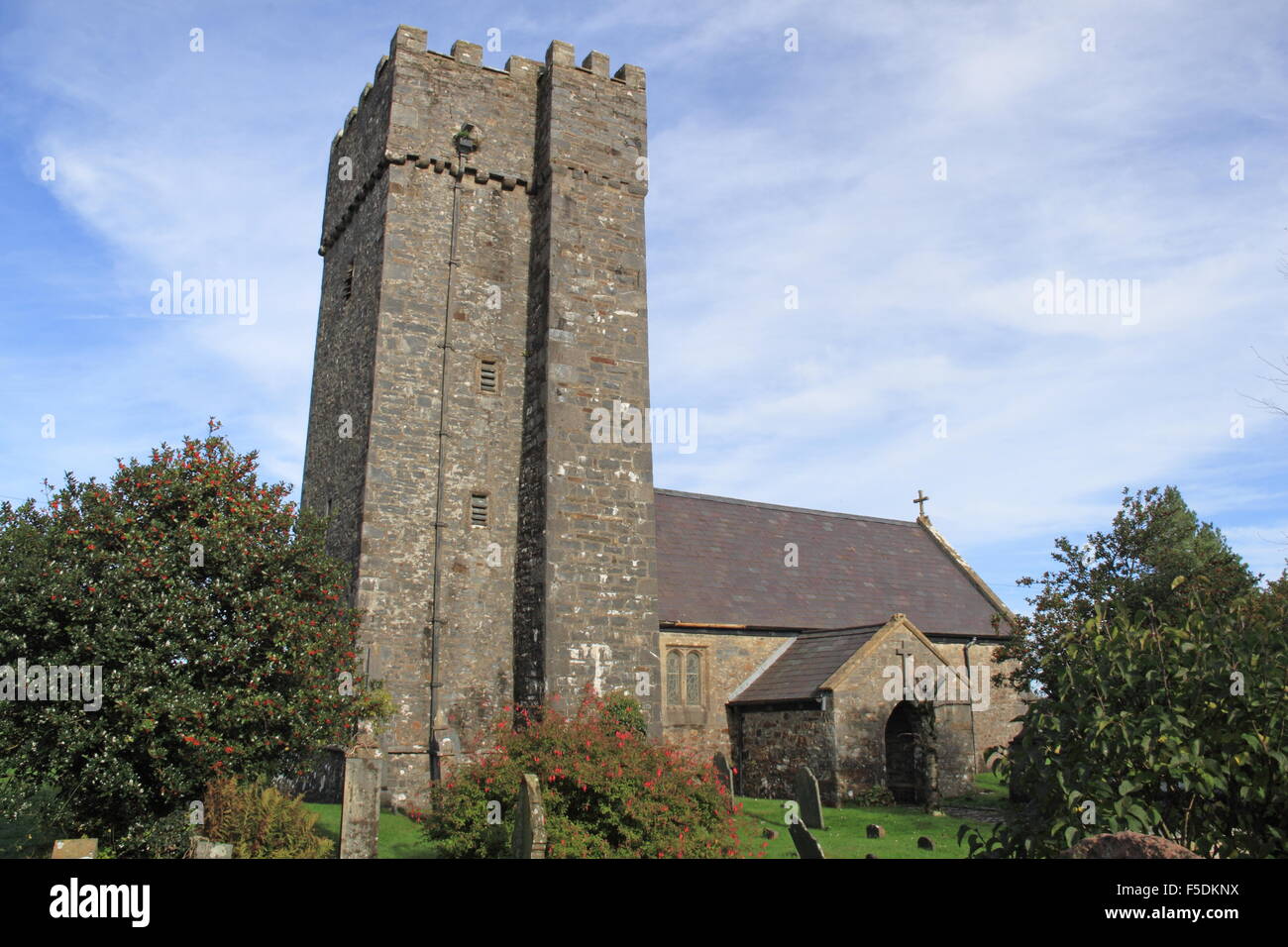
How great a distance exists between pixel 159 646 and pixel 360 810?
343 cm

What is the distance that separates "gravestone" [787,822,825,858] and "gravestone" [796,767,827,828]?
4366 millimetres

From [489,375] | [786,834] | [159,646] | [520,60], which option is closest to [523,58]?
[520,60]

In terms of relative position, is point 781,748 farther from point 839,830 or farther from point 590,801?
point 590,801

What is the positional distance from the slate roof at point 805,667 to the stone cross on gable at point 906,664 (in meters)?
0.69

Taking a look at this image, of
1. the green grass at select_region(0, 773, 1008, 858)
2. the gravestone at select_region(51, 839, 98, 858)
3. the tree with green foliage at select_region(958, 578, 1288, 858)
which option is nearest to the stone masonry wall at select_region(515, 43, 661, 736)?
the green grass at select_region(0, 773, 1008, 858)

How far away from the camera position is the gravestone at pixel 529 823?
10.1m

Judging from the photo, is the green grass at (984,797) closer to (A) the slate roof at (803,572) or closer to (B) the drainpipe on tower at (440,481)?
(A) the slate roof at (803,572)

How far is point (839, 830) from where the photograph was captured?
1736 cm

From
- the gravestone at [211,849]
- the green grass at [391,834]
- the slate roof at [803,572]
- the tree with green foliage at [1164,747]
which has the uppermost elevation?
the slate roof at [803,572]

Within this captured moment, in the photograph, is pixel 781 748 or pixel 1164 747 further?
pixel 781 748

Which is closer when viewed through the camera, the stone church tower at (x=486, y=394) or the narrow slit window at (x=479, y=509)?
the stone church tower at (x=486, y=394)

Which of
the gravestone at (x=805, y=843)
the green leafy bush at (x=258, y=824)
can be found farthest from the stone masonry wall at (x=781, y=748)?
the green leafy bush at (x=258, y=824)
